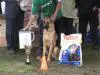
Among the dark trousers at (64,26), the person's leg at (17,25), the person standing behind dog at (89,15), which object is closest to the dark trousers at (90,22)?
the person standing behind dog at (89,15)

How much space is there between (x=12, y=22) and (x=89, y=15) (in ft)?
6.52

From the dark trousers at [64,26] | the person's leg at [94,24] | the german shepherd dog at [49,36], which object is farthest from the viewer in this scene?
the person's leg at [94,24]

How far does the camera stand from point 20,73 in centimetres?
831

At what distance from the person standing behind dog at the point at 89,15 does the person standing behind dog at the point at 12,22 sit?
150 centimetres

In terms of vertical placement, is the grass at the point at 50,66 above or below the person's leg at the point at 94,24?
below

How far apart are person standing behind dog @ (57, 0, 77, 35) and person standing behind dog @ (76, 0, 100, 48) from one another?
22 centimetres

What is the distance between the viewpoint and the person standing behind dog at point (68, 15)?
31.9 ft

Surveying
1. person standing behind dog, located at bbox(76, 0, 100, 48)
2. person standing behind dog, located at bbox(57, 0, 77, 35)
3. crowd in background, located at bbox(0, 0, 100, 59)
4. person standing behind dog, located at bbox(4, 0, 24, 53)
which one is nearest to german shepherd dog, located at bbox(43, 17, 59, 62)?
crowd in background, located at bbox(0, 0, 100, 59)

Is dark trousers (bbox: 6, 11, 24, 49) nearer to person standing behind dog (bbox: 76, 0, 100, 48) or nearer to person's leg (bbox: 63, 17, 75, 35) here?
person's leg (bbox: 63, 17, 75, 35)

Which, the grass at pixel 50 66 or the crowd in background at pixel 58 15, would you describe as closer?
the grass at pixel 50 66

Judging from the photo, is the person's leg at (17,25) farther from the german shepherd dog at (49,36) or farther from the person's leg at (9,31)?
the german shepherd dog at (49,36)

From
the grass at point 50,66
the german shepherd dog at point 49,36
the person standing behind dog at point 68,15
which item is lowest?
the grass at point 50,66

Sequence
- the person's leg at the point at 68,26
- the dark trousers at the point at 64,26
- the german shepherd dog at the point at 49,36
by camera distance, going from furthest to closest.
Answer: the person's leg at the point at 68,26
the dark trousers at the point at 64,26
the german shepherd dog at the point at 49,36

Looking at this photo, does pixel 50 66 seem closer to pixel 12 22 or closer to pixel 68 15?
pixel 68 15
